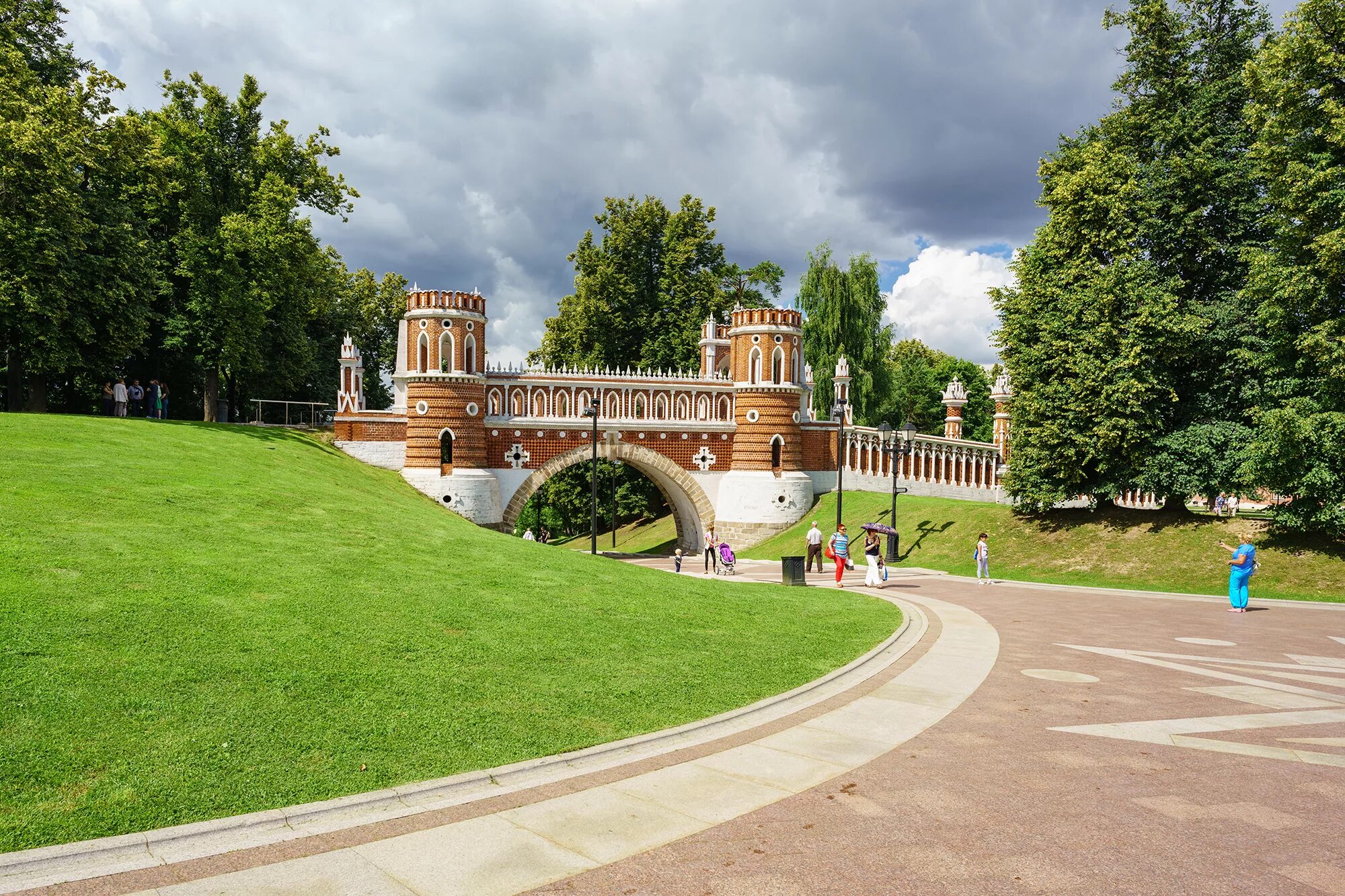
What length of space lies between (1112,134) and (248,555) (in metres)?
30.6

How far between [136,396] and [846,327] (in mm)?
37190

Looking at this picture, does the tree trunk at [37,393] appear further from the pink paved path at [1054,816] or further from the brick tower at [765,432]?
the pink paved path at [1054,816]

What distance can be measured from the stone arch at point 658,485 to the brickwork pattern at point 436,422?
3.06 meters

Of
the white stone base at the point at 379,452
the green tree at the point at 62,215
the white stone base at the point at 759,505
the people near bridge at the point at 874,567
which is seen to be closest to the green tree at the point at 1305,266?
the people near bridge at the point at 874,567

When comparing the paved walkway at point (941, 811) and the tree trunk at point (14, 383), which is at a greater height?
the tree trunk at point (14, 383)

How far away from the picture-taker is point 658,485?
38.9 meters

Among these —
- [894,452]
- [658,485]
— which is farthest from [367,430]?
[894,452]

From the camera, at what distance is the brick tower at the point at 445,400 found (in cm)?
Answer: 3200

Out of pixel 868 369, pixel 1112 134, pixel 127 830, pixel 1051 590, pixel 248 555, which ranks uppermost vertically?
pixel 1112 134

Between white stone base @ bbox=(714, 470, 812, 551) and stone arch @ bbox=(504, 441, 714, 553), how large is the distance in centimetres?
98

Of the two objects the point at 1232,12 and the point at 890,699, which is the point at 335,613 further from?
the point at 1232,12

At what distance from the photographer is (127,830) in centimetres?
528

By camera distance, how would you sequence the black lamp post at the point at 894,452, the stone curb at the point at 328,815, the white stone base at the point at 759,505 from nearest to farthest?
the stone curb at the point at 328,815
the black lamp post at the point at 894,452
the white stone base at the point at 759,505

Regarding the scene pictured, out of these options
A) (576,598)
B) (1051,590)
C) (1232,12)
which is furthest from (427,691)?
(1232,12)
